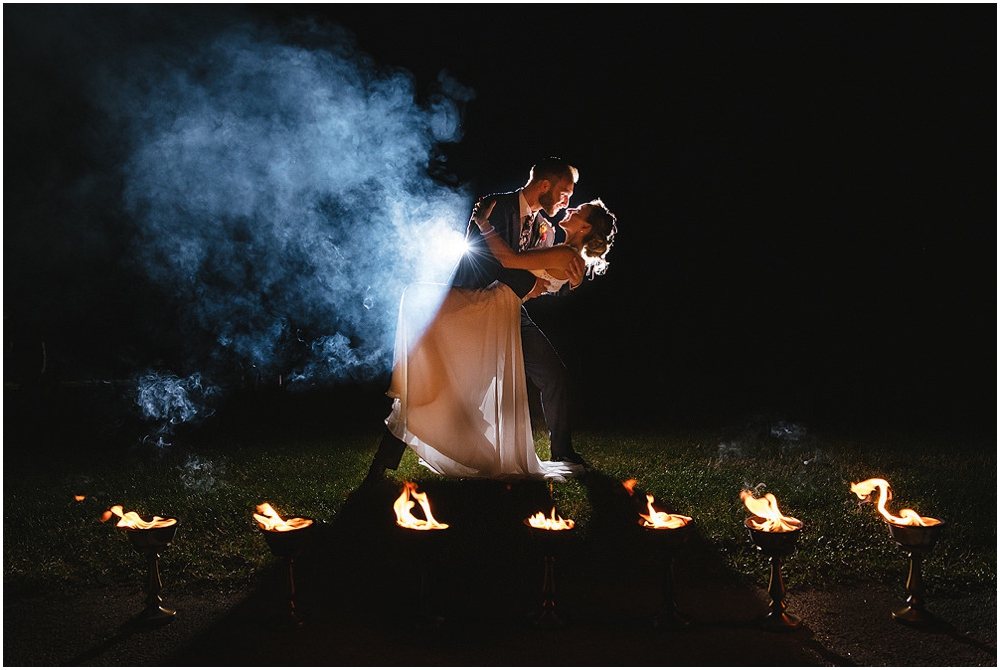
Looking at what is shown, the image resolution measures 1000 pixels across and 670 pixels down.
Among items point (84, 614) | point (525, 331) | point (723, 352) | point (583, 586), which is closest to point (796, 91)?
point (723, 352)

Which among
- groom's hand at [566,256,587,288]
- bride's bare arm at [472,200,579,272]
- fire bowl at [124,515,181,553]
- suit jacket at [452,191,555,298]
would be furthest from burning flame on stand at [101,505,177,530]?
groom's hand at [566,256,587,288]

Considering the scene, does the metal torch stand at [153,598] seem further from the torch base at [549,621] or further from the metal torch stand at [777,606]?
the metal torch stand at [777,606]

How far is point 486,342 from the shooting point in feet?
18.2

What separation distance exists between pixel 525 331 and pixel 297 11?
5.48 metres

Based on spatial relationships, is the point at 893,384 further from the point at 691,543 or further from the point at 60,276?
the point at 60,276

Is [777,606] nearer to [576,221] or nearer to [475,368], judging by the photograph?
[475,368]

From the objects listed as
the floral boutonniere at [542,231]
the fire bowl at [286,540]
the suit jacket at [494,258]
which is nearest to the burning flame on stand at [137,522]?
the fire bowl at [286,540]

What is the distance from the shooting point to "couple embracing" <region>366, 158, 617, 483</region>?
5.48 meters

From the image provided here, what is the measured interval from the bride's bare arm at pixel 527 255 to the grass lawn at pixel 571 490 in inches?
68.1

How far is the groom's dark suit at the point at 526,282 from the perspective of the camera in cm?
552

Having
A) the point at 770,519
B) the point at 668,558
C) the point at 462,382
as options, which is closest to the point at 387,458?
the point at 462,382

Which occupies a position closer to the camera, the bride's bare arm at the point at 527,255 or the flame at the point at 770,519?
the flame at the point at 770,519

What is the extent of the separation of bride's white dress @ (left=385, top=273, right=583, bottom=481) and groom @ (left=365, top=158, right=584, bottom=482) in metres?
0.18

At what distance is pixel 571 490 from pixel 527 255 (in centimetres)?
188
